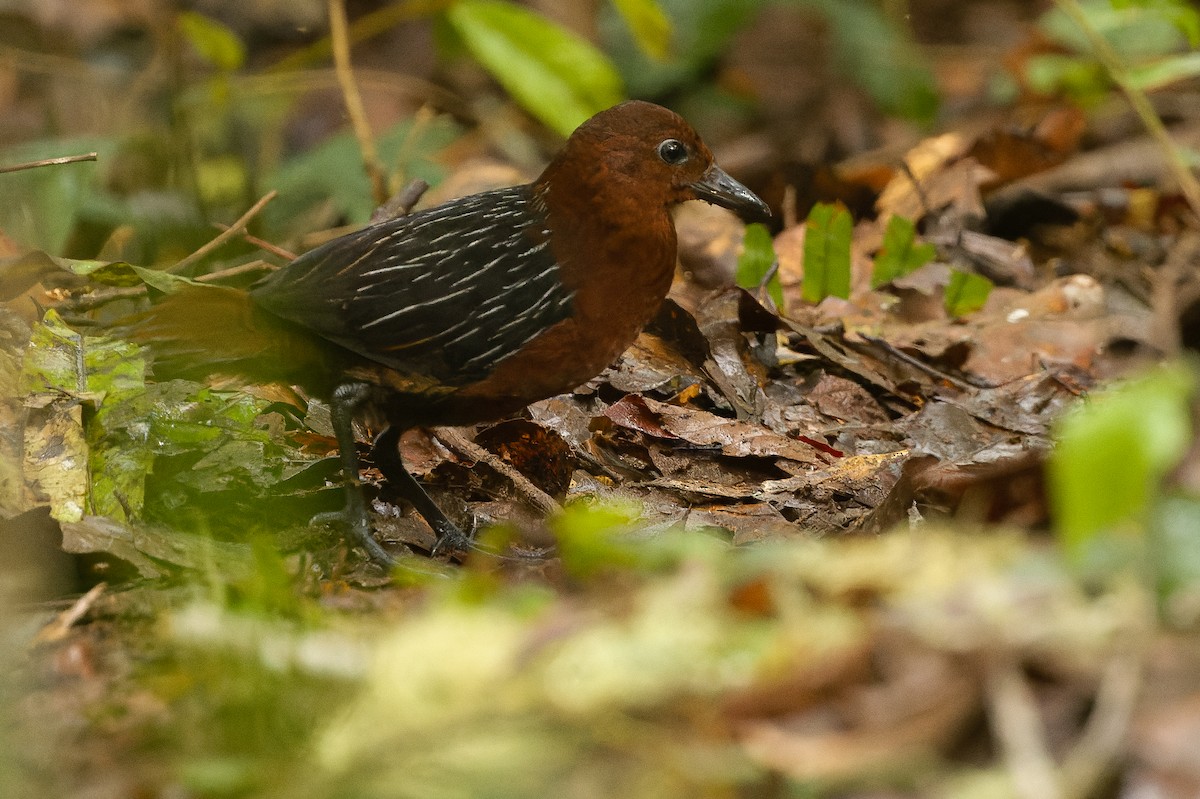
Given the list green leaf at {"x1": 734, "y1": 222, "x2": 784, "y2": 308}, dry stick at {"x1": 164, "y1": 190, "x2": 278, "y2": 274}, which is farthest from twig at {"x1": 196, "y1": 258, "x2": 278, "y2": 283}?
green leaf at {"x1": 734, "y1": 222, "x2": 784, "y2": 308}

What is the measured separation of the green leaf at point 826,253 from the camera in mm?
5410

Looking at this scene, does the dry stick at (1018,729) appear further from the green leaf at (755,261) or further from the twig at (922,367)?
the green leaf at (755,261)

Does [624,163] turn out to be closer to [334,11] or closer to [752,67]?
[334,11]

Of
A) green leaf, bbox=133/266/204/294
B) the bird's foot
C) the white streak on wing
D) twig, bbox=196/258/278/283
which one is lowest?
the bird's foot

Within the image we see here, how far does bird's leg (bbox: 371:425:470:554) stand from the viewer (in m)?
3.89

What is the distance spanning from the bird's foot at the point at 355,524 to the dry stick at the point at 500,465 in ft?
1.46

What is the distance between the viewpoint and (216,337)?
3.92 m

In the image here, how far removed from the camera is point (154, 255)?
590 centimetres

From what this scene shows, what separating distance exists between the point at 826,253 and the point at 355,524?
8.12 ft

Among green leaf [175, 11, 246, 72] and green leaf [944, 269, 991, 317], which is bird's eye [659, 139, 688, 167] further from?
green leaf [175, 11, 246, 72]

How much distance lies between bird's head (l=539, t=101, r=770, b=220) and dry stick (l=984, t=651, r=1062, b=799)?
7.55 feet

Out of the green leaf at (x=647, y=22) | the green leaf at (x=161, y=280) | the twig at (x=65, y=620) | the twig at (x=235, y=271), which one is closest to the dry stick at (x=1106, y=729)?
the twig at (x=65, y=620)

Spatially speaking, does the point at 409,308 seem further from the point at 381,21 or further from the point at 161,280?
the point at 381,21

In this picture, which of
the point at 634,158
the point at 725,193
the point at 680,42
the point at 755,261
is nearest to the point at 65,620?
the point at 634,158
